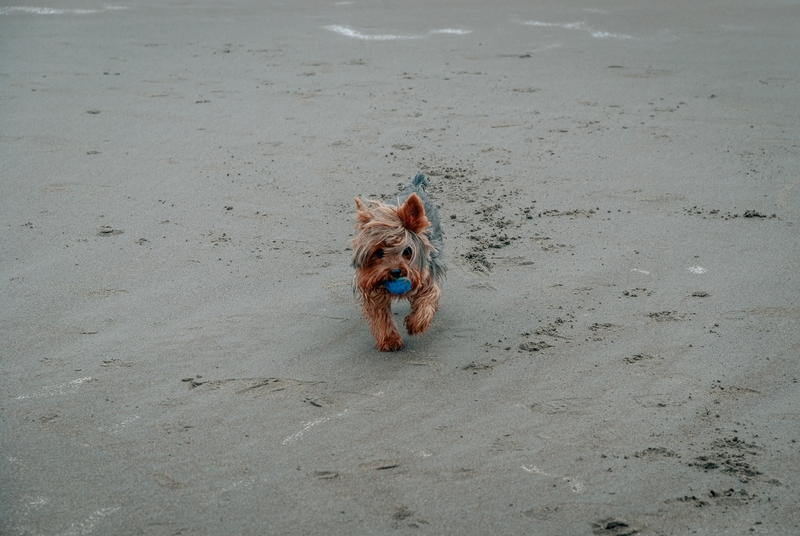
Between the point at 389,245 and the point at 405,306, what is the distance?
1.25 m

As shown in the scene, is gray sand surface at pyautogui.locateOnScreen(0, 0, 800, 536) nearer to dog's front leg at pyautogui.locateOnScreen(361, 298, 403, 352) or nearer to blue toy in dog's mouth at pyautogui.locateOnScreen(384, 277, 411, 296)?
dog's front leg at pyautogui.locateOnScreen(361, 298, 403, 352)

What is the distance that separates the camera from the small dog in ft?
15.2

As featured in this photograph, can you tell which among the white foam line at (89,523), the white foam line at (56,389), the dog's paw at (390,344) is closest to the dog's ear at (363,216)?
the dog's paw at (390,344)

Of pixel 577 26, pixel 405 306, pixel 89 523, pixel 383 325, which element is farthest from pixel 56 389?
pixel 577 26

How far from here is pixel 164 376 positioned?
4594 millimetres

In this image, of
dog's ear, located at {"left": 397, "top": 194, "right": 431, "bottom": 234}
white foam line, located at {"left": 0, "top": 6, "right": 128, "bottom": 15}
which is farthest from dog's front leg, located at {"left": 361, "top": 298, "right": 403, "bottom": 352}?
white foam line, located at {"left": 0, "top": 6, "right": 128, "bottom": 15}

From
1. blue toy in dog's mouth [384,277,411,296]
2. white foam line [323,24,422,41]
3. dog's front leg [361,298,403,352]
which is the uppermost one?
white foam line [323,24,422,41]

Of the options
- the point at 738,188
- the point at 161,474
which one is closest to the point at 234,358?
the point at 161,474

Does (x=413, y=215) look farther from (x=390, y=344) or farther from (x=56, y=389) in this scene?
(x=56, y=389)

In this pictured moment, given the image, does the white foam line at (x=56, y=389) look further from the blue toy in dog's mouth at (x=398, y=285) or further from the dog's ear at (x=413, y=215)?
the dog's ear at (x=413, y=215)

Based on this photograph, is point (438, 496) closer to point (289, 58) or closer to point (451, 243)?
point (451, 243)

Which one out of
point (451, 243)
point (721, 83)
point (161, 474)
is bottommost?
point (161, 474)

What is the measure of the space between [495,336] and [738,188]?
352cm

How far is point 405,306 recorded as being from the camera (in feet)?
19.1
